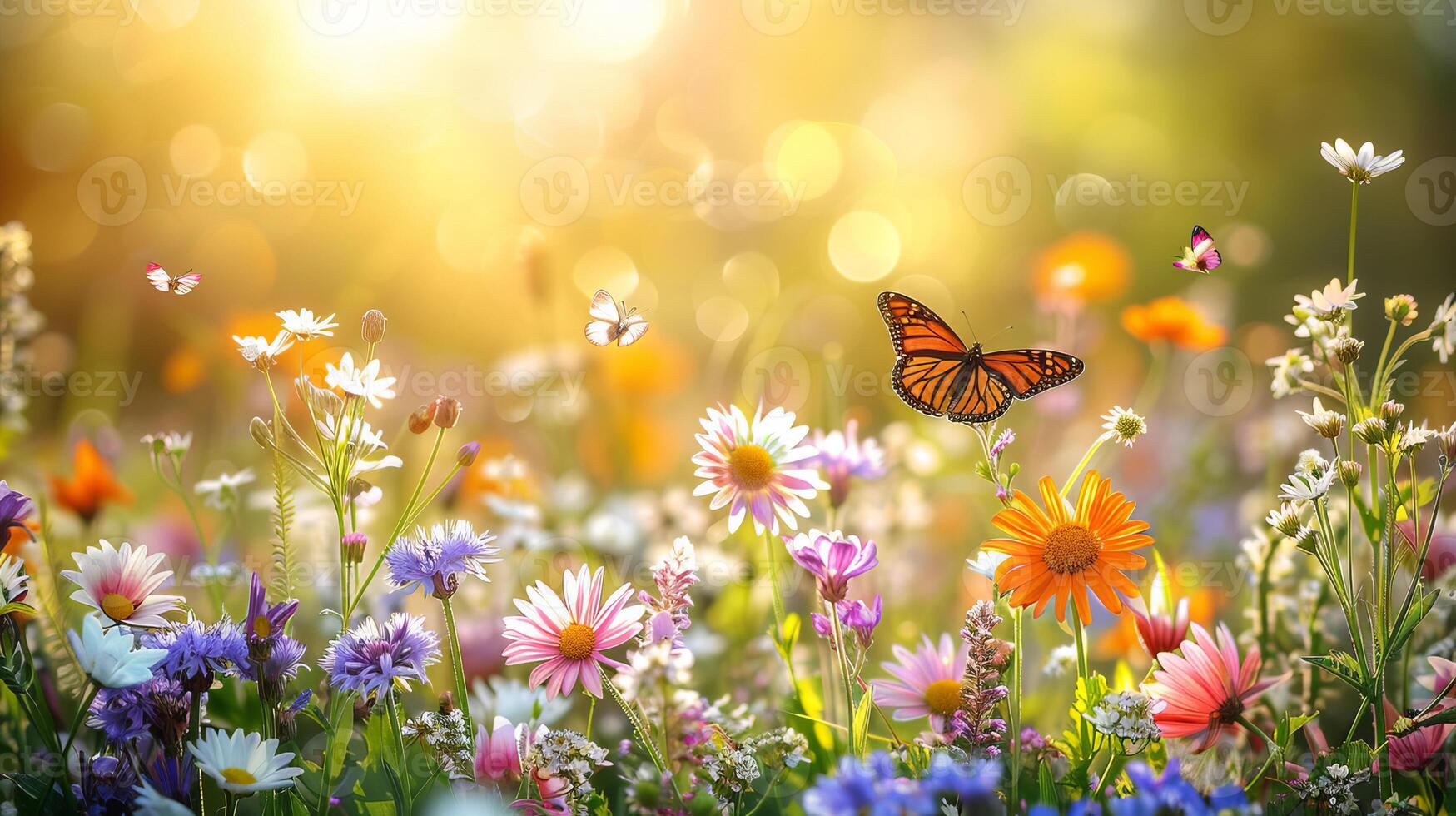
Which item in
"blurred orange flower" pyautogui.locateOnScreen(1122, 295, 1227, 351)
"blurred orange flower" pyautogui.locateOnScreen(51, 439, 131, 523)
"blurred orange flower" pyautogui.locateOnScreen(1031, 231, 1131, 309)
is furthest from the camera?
"blurred orange flower" pyautogui.locateOnScreen(1031, 231, 1131, 309)

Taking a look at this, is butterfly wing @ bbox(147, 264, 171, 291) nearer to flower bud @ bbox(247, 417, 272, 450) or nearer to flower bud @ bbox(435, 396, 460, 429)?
flower bud @ bbox(247, 417, 272, 450)

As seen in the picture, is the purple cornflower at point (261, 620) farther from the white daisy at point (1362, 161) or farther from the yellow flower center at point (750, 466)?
the white daisy at point (1362, 161)

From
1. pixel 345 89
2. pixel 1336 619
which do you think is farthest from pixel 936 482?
pixel 345 89

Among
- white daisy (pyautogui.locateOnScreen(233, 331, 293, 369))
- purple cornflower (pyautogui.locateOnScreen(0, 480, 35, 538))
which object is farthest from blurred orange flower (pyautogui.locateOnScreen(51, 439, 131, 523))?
white daisy (pyautogui.locateOnScreen(233, 331, 293, 369))

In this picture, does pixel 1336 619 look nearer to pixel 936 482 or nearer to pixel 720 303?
pixel 936 482

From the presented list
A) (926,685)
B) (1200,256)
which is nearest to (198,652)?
(926,685)

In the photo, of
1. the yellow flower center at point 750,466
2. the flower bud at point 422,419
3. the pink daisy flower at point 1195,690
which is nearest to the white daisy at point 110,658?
the flower bud at point 422,419
